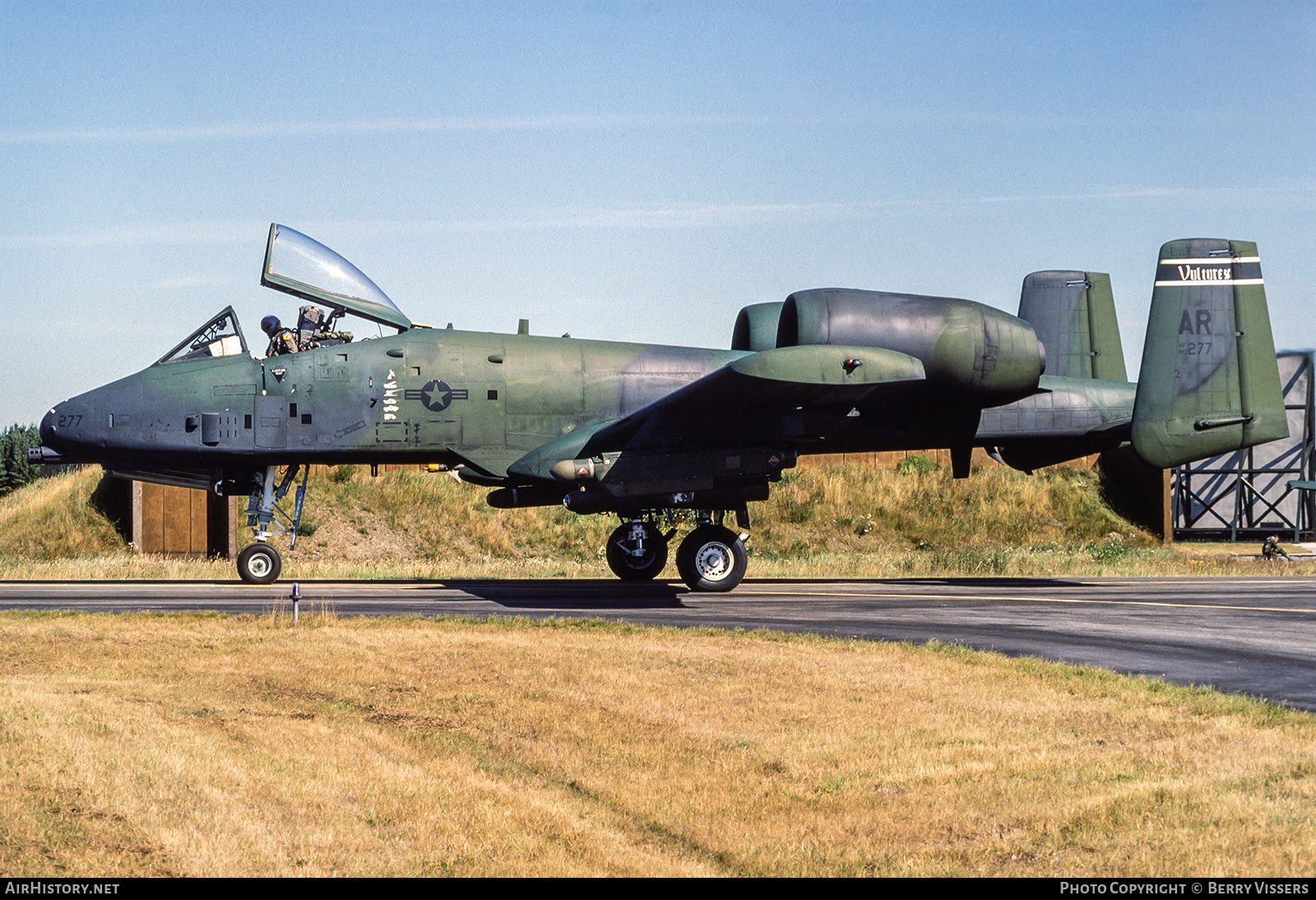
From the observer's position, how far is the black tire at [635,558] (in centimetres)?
2200

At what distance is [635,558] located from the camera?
22.1 metres

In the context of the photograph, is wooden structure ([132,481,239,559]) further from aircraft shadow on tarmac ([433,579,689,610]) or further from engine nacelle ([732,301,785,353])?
engine nacelle ([732,301,785,353])

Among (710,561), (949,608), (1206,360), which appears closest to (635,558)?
(710,561)

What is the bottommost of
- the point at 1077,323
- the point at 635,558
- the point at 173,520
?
the point at 635,558

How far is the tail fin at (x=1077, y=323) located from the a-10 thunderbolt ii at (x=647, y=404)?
264 cm

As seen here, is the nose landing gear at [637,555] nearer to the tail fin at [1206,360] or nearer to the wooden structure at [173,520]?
the tail fin at [1206,360]

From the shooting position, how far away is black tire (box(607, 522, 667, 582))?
22000 millimetres

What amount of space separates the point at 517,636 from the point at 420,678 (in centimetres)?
289

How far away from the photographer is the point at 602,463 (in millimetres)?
19000

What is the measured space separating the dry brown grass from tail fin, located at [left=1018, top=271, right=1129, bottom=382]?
14.9 meters

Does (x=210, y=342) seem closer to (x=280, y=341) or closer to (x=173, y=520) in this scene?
(x=280, y=341)

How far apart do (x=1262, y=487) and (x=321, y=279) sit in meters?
39.1

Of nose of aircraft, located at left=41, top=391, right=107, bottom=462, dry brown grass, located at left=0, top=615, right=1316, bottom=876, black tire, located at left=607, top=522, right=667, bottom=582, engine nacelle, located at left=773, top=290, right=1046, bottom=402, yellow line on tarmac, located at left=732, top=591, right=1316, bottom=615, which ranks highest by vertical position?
engine nacelle, located at left=773, top=290, right=1046, bottom=402

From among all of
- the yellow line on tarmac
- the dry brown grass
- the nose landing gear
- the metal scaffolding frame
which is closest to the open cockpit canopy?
the nose landing gear
